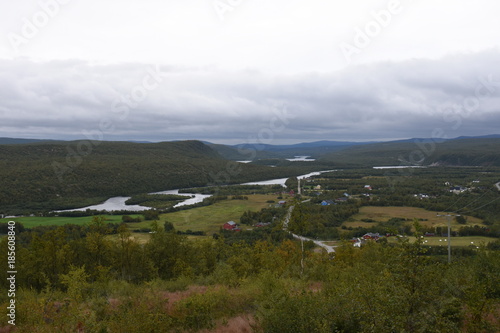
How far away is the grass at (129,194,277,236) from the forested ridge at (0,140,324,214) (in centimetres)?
4152

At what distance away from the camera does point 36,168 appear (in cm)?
12694

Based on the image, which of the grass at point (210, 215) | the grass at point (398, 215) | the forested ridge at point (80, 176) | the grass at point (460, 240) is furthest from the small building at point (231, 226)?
the forested ridge at point (80, 176)

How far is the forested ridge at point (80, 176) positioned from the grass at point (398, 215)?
3624 inches

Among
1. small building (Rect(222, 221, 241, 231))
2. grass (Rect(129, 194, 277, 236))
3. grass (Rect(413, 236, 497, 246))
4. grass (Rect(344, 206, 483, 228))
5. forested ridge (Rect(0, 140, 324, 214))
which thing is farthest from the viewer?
forested ridge (Rect(0, 140, 324, 214))

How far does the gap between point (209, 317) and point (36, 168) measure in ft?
448

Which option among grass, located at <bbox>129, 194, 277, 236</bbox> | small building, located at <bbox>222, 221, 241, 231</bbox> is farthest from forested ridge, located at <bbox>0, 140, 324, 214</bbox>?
small building, located at <bbox>222, 221, 241, 231</bbox>

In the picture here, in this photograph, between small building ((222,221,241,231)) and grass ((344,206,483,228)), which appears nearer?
small building ((222,221,241,231))

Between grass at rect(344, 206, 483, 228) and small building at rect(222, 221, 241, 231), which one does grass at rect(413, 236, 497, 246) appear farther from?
small building at rect(222, 221, 241, 231)

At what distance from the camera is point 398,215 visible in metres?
93.8

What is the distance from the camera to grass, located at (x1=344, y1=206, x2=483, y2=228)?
8062 centimetres

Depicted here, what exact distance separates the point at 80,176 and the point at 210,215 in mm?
69700

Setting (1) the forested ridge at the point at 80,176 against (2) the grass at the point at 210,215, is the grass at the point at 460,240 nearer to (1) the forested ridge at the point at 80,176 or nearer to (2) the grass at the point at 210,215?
(2) the grass at the point at 210,215

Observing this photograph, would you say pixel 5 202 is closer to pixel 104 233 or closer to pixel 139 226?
pixel 139 226

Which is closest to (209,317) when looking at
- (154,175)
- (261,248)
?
(261,248)
